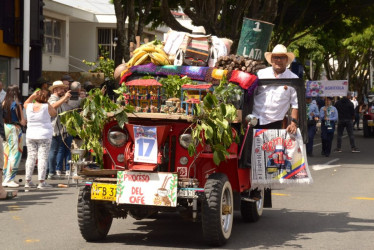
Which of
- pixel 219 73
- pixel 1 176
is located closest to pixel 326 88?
pixel 1 176

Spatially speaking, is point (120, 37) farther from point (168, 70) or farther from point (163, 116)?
point (163, 116)

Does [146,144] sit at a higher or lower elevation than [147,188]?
higher

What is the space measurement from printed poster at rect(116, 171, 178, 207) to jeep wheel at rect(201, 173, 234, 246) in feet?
1.07

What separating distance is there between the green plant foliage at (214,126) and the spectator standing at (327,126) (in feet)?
50.0

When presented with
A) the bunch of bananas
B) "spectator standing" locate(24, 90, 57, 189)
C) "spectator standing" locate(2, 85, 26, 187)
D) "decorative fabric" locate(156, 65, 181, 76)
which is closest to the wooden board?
"decorative fabric" locate(156, 65, 181, 76)

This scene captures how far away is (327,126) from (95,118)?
52.5ft

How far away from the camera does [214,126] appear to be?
8.12 m

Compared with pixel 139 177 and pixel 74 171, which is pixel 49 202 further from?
pixel 139 177

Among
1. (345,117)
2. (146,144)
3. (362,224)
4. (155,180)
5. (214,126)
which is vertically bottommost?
(362,224)

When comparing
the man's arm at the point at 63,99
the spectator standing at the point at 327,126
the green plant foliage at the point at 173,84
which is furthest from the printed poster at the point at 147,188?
the spectator standing at the point at 327,126

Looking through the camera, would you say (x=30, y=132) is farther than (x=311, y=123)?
No

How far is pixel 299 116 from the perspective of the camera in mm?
9508

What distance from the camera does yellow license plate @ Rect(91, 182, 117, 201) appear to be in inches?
320

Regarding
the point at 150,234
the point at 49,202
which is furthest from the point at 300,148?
the point at 49,202
